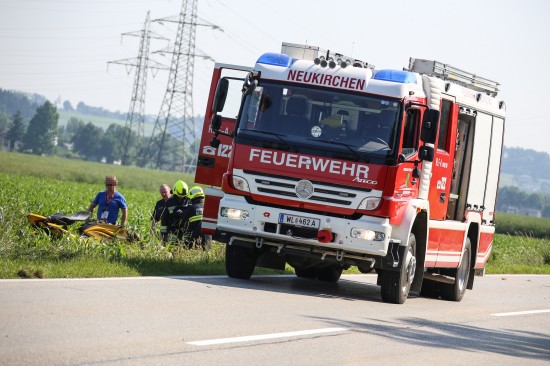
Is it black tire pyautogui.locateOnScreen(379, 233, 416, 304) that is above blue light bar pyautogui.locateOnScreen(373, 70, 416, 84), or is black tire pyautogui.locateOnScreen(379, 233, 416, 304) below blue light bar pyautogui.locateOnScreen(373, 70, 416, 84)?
below

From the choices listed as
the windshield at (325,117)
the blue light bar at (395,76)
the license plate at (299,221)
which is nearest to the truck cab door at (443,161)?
the blue light bar at (395,76)

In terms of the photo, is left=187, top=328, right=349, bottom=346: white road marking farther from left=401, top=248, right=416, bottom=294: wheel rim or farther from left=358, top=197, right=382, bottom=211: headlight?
left=401, top=248, right=416, bottom=294: wheel rim

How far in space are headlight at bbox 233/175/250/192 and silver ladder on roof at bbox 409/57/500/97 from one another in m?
4.07

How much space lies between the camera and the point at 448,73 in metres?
17.2

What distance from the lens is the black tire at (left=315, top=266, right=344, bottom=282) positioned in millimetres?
17703

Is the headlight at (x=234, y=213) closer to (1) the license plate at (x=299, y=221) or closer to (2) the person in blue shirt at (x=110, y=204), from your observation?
(1) the license plate at (x=299, y=221)

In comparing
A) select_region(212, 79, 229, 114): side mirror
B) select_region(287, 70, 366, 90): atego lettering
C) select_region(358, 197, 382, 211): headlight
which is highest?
select_region(287, 70, 366, 90): atego lettering

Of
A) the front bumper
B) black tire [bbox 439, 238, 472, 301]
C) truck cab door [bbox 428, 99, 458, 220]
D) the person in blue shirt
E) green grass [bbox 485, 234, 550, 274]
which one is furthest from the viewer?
green grass [bbox 485, 234, 550, 274]

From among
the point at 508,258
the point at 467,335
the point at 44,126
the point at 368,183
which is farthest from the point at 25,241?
the point at 44,126

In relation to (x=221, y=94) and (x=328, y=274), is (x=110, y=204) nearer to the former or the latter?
(x=328, y=274)

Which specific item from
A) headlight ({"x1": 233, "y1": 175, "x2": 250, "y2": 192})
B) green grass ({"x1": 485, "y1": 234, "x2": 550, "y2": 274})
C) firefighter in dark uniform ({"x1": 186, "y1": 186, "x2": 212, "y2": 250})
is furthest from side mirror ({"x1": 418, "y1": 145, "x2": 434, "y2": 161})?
green grass ({"x1": 485, "y1": 234, "x2": 550, "y2": 274})

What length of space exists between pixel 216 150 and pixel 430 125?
3931 millimetres

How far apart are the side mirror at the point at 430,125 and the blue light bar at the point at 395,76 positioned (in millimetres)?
537

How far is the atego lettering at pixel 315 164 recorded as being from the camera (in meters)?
13.9
